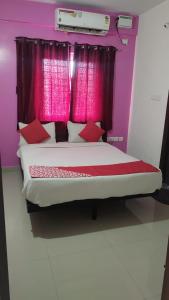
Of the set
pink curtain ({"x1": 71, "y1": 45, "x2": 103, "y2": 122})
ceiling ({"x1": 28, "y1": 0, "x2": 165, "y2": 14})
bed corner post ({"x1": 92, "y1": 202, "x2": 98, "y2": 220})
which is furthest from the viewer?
pink curtain ({"x1": 71, "y1": 45, "x2": 103, "y2": 122})

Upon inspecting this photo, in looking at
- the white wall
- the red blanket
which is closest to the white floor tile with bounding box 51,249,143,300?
the red blanket

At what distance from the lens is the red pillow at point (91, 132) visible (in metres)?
4.41

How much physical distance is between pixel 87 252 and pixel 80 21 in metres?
3.56

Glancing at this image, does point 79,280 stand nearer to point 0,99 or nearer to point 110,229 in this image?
point 110,229

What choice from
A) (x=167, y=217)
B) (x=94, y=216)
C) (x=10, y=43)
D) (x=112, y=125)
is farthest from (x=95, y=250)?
(x=10, y=43)

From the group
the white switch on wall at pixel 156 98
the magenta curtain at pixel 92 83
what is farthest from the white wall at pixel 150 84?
the magenta curtain at pixel 92 83

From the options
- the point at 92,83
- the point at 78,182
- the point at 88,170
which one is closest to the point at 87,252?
the point at 78,182

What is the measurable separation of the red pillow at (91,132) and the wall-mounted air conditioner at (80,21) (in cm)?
162

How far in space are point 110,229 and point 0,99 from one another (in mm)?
2882

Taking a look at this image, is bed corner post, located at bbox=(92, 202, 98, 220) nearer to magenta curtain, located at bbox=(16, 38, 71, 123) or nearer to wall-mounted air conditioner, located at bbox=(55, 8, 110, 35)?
magenta curtain, located at bbox=(16, 38, 71, 123)

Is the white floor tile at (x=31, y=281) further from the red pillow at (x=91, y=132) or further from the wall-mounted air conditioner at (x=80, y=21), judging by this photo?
the wall-mounted air conditioner at (x=80, y=21)

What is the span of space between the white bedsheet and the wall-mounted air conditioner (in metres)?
2.11

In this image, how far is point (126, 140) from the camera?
5.11 m

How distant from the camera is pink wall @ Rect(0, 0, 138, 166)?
12.9 feet
